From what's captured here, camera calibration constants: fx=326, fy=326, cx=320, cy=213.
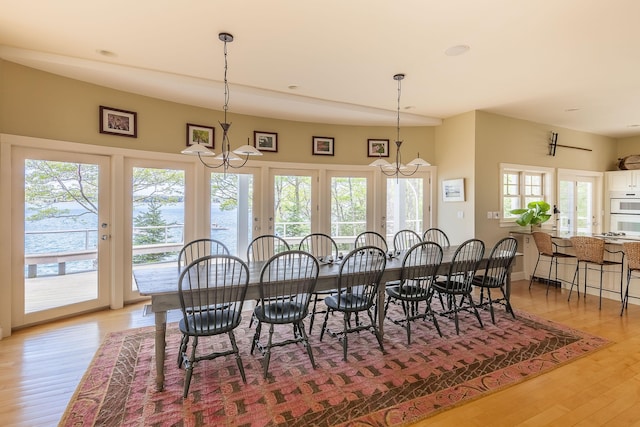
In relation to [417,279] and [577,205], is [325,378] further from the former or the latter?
[577,205]

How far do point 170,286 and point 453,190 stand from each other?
4685 mm

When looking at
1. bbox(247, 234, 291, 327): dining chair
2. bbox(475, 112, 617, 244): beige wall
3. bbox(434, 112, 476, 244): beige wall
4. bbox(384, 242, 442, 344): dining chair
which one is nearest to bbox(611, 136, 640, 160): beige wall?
bbox(475, 112, 617, 244): beige wall

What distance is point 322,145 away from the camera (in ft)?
18.0

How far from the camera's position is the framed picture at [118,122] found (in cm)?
392

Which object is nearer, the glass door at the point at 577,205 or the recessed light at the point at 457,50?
the recessed light at the point at 457,50

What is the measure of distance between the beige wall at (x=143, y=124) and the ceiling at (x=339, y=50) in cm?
16

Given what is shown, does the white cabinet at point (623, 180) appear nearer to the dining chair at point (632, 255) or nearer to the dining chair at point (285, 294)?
the dining chair at point (632, 255)

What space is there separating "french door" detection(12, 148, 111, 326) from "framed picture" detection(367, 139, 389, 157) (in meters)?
3.93

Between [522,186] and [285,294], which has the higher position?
[522,186]

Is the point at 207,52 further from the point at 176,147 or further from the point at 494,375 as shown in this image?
the point at 494,375

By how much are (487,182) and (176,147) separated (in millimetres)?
4781

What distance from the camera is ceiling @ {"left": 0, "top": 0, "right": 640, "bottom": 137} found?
8.14 ft

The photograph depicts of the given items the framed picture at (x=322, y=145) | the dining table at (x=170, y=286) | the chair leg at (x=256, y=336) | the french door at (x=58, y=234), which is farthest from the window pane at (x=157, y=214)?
the chair leg at (x=256, y=336)

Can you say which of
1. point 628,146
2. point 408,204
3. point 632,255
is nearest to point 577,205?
point 628,146
